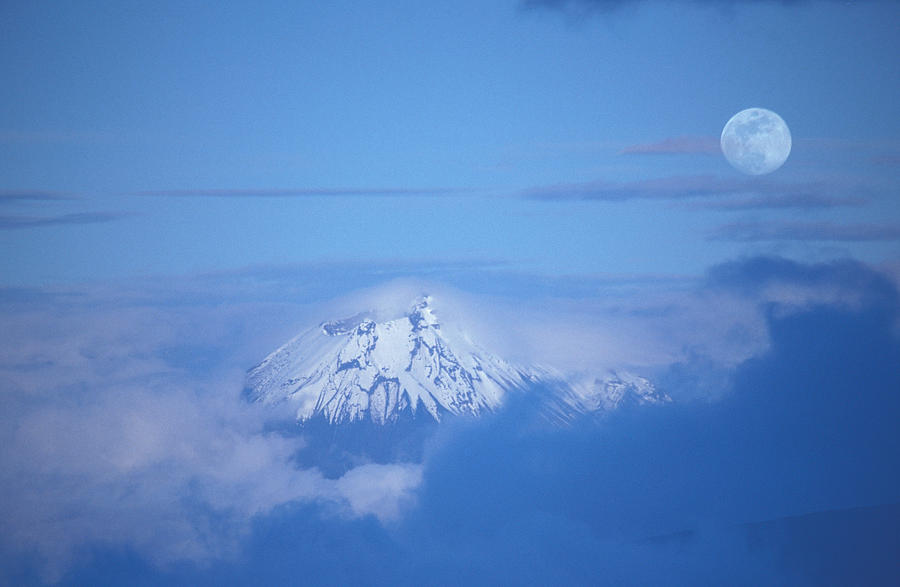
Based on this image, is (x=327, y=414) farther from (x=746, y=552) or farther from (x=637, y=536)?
(x=746, y=552)

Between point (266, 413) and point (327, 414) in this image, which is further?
point (327, 414)

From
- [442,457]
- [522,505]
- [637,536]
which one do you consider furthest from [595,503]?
[522,505]

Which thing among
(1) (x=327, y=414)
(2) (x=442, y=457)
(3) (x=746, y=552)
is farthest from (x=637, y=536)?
(1) (x=327, y=414)

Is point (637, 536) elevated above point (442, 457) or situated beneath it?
situated beneath

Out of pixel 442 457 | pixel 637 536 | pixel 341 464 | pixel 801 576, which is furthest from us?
pixel 801 576

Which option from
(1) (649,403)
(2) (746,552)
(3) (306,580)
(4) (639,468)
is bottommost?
(3) (306,580)

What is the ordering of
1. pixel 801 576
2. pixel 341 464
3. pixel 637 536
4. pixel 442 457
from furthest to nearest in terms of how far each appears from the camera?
pixel 801 576 < pixel 341 464 < pixel 637 536 < pixel 442 457

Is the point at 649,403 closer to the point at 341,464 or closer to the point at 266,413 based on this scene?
the point at 341,464
